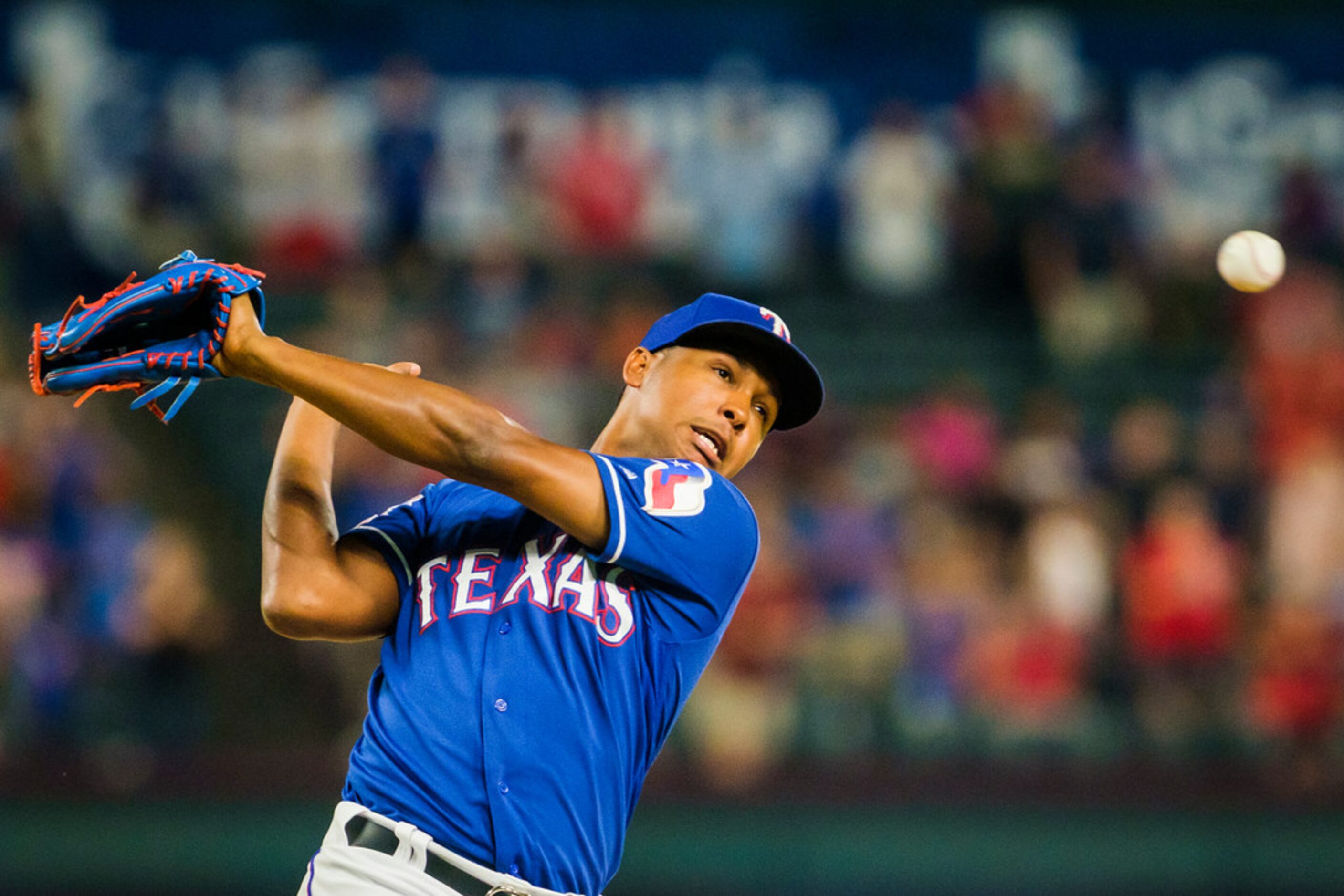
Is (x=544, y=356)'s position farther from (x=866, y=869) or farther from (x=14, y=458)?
(x=866, y=869)

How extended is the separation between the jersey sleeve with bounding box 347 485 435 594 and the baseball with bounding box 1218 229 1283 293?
4793 millimetres

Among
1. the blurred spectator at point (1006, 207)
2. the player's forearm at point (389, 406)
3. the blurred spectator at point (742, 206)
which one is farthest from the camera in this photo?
the blurred spectator at point (742, 206)

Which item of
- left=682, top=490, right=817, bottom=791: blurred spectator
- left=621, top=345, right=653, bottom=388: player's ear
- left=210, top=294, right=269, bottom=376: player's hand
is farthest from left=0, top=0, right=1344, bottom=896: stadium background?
left=210, top=294, right=269, bottom=376: player's hand

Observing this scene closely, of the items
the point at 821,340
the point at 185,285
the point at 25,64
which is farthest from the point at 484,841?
the point at 25,64

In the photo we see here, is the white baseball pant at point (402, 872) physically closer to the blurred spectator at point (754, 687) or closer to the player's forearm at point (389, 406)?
the player's forearm at point (389, 406)

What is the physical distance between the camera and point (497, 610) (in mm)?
2936

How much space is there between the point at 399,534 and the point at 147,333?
2.15 feet

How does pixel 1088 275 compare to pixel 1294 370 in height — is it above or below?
above

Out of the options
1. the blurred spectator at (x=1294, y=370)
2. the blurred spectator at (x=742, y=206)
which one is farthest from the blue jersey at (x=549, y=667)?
the blurred spectator at (x=742, y=206)

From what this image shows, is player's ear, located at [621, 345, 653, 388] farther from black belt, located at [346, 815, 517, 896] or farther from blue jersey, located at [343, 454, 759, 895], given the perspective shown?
black belt, located at [346, 815, 517, 896]

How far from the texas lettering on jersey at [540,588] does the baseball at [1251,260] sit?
4765 mm

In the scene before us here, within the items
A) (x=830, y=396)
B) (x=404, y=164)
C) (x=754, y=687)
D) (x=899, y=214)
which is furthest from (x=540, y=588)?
(x=899, y=214)

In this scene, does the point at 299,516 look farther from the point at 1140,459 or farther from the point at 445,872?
the point at 1140,459

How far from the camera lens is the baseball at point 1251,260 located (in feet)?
22.2
